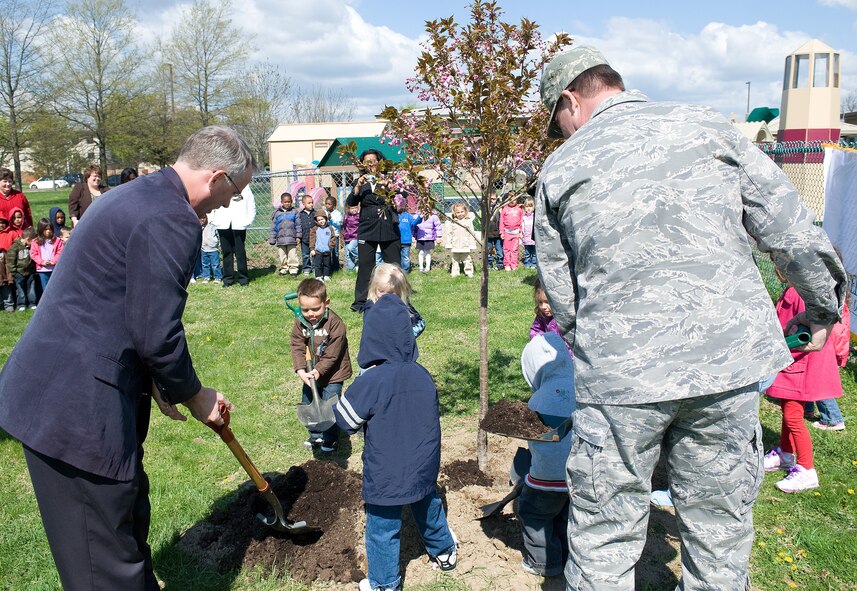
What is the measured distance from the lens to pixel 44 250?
380 inches

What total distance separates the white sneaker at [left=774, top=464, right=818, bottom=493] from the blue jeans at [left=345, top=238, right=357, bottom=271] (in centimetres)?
861

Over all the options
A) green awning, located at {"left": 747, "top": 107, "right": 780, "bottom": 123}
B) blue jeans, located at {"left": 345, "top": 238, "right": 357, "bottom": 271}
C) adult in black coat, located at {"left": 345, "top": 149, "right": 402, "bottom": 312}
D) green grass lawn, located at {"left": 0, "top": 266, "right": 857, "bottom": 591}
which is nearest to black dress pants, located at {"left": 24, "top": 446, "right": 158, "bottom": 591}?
green grass lawn, located at {"left": 0, "top": 266, "right": 857, "bottom": 591}

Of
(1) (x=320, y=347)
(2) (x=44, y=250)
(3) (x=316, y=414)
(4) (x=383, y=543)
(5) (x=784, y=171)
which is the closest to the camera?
(4) (x=383, y=543)

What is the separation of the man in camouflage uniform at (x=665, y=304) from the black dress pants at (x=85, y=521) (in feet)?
5.22

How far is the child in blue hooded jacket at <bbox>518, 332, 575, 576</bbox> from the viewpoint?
3113 millimetres

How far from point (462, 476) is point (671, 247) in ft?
8.58

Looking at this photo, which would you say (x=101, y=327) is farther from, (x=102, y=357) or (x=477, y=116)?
(x=477, y=116)

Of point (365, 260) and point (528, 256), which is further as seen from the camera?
point (528, 256)

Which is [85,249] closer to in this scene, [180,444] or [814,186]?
[180,444]

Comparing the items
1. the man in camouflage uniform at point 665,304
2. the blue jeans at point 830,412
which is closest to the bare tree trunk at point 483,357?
the man in camouflage uniform at point 665,304

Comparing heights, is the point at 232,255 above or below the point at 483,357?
above

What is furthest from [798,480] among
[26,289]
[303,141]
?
[303,141]

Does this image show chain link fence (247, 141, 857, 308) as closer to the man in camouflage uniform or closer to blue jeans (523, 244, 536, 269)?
blue jeans (523, 244, 536, 269)

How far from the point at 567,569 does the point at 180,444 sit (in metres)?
3.53
